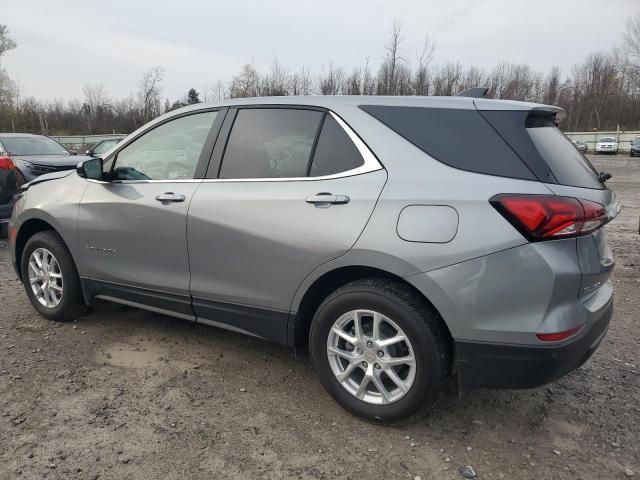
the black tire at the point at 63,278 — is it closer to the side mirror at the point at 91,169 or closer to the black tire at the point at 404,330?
the side mirror at the point at 91,169

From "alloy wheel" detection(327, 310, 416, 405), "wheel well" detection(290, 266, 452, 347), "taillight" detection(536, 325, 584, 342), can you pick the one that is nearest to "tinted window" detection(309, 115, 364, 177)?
"wheel well" detection(290, 266, 452, 347)

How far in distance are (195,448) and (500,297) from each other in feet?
5.50

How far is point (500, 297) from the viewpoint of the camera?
2258 mm

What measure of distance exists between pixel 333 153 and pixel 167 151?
1.38 metres

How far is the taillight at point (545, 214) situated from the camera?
221 cm

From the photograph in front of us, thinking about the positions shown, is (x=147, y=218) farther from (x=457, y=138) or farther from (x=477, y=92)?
(x=477, y=92)

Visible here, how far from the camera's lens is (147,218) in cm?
340

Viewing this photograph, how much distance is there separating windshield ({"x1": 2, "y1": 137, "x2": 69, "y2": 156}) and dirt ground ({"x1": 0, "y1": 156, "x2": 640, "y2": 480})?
5.80 meters

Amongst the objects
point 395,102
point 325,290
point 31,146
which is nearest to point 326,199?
point 325,290

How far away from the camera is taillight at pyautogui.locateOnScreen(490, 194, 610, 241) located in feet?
7.25

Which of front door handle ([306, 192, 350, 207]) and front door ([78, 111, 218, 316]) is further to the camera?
front door ([78, 111, 218, 316])

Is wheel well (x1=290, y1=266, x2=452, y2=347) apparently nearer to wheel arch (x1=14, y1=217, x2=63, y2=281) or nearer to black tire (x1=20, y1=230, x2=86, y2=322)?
black tire (x1=20, y1=230, x2=86, y2=322)

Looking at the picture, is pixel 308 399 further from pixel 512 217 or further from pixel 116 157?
pixel 116 157

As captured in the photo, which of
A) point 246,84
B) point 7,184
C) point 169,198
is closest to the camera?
point 169,198
